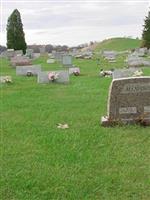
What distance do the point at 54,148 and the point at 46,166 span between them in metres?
0.85

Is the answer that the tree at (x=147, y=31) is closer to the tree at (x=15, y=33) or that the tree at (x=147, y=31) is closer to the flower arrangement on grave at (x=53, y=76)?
the tree at (x=15, y=33)

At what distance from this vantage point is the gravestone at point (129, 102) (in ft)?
25.4

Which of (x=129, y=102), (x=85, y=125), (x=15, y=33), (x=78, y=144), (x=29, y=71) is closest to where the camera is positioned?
(x=78, y=144)

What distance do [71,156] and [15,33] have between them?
33.6m

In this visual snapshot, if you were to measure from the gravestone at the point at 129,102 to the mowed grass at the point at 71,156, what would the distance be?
256 millimetres

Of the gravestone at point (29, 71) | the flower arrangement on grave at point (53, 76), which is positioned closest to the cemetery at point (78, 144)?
the flower arrangement on grave at point (53, 76)

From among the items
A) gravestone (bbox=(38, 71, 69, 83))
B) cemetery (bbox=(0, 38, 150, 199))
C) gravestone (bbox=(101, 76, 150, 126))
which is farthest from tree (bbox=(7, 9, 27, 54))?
gravestone (bbox=(101, 76, 150, 126))

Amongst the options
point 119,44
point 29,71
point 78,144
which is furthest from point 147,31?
point 78,144

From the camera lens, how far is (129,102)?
7.78 metres

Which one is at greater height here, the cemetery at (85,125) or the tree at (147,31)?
the tree at (147,31)

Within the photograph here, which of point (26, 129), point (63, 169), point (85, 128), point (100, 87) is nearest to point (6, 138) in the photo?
point (26, 129)

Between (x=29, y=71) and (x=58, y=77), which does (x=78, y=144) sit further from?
(x=29, y=71)

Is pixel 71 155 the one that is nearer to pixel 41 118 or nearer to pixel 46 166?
pixel 46 166

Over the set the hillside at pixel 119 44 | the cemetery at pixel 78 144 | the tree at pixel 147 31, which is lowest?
the hillside at pixel 119 44
